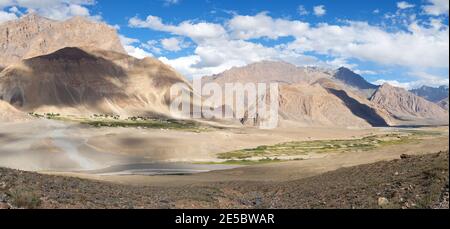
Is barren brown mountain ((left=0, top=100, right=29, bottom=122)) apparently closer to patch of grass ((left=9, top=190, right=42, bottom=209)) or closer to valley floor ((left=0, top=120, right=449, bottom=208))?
valley floor ((left=0, top=120, right=449, bottom=208))

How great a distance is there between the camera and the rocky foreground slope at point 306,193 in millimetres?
20672

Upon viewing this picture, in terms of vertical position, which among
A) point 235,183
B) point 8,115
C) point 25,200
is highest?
point 8,115

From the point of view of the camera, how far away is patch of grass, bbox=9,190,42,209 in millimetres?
18892

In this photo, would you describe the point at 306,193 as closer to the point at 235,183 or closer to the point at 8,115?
the point at 235,183

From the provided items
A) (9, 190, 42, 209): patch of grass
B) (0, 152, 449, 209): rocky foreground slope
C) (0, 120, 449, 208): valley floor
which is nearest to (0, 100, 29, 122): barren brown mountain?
(0, 120, 449, 208): valley floor

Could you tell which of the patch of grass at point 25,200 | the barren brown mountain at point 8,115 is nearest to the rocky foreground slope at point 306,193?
the patch of grass at point 25,200

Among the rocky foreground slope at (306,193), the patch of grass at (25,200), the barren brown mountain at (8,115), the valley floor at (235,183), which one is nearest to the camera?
the patch of grass at (25,200)

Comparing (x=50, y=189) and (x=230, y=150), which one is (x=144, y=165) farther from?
(x=50, y=189)

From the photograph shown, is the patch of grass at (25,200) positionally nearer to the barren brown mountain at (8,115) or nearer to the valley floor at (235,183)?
the valley floor at (235,183)

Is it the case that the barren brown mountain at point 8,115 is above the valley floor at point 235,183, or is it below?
above

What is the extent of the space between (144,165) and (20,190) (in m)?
62.0

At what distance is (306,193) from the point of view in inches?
1188

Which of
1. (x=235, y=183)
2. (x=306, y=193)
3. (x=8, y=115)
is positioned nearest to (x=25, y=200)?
(x=306, y=193)

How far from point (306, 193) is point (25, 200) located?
1679 centimetres
